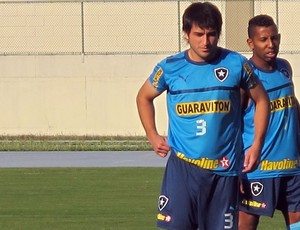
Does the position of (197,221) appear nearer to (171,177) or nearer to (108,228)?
(171,177)

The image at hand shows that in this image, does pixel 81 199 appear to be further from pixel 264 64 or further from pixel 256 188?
pixel 264 64

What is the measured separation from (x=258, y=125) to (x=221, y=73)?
45 centimetres

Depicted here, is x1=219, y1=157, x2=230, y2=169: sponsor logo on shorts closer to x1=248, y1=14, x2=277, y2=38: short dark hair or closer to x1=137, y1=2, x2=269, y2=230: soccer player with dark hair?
x1=137, y1=2, x2=269, y2=230: soccer player with dark hair

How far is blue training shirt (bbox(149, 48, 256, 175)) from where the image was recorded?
6410 millimetres

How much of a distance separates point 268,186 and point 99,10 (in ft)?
69.1

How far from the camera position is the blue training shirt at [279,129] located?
7684 mm

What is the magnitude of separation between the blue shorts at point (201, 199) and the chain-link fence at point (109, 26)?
2149 cm

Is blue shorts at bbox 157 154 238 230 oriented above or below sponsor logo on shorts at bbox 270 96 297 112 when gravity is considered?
below

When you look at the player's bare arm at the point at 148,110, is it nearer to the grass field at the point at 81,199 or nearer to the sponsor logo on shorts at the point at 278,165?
the sponsor logo on shorts at the point at 278,165

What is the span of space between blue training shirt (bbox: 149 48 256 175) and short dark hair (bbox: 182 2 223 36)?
9.4 inches

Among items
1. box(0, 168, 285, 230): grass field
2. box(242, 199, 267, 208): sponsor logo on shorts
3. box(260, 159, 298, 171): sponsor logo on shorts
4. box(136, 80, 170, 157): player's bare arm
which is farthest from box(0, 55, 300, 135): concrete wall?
box(136, 80, 170, 157): player's bare arm

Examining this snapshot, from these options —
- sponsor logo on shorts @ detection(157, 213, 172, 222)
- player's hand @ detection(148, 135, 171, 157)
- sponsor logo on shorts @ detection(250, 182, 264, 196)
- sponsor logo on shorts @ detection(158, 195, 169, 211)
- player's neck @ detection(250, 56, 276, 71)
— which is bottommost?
sponsor logo on shorts @ detection(250, 182, 264, 196)

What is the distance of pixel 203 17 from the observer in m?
6.39

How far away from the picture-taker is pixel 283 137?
776 cm
